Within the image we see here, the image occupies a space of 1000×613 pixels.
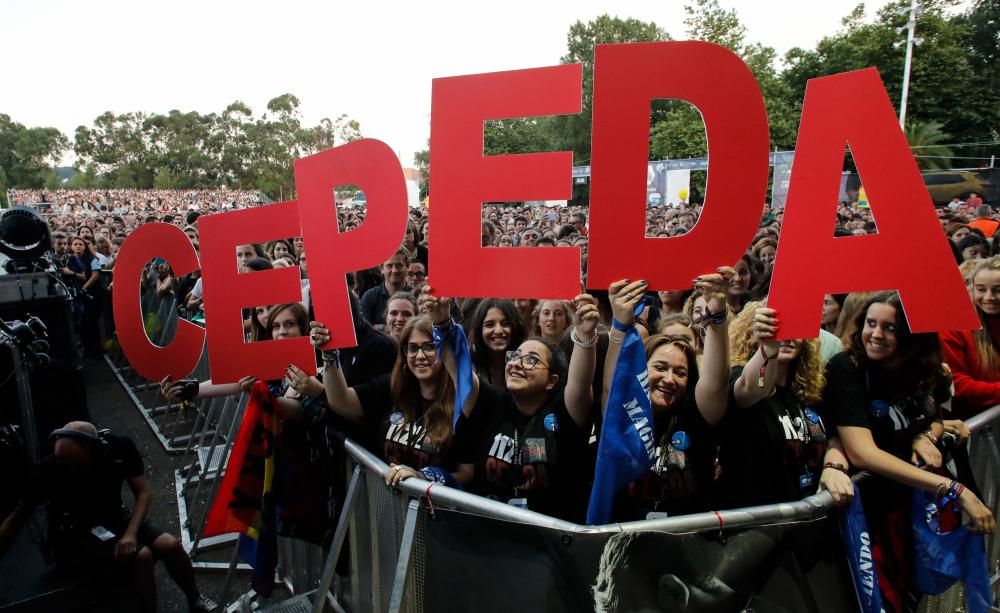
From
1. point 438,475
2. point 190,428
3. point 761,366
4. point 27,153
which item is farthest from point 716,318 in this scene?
point 27,153

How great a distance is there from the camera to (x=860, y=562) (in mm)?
2168

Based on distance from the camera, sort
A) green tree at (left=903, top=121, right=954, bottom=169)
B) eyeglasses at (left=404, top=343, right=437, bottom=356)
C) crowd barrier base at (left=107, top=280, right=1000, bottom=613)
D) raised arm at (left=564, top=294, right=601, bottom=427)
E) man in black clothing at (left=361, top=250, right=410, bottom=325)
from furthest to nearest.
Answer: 1. green tree at (left=903, top=121, right=954, bottom=169)
2. man in black clothing at (left=361, top=250, right=410, bottom=325)
3. eyeglasses at (left=404, top=343, right=437, bottom=356)
4. raised arm at (left=564, top=294, right=601, bottom=427)
5. crowd barrier base at (left=107, top=280, right=1000, bottom=613)

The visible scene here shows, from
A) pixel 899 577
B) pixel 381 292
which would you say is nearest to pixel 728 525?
pixel 899 577

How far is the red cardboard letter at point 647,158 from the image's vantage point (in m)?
2.21

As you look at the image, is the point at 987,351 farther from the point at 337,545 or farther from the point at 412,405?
the point at 337,545

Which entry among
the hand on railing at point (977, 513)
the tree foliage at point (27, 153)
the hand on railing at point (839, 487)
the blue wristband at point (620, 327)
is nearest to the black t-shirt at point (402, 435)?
the blue wristband at point (620, 327)

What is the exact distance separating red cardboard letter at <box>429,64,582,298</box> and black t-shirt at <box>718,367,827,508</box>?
0.92 meters

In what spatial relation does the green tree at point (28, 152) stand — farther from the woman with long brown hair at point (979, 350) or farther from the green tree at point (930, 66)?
the woman with long brown hair at point (979, 350)

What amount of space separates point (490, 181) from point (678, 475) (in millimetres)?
1480

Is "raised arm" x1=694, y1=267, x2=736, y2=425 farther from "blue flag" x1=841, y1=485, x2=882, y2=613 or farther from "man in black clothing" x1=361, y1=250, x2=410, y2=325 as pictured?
"man in black clothing" x1=361, y1=250, x2=410, y2=325

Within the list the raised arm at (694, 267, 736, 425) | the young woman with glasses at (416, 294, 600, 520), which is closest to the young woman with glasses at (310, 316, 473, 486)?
the young woman with glasses at (416, 294, 600, 520)

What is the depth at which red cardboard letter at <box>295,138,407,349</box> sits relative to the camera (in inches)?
112

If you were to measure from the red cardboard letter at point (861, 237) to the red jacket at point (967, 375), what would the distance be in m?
1.37

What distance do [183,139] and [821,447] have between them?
75.7 m
